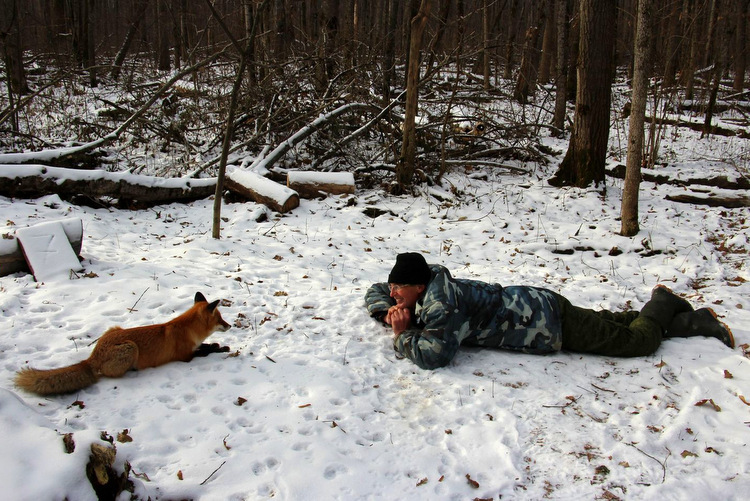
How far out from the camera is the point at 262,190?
8.85 meters

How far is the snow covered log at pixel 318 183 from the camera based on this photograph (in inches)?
371

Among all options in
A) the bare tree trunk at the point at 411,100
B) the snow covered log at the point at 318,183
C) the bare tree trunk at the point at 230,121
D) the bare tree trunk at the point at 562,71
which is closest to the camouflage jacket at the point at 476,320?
the bare tree trunk at the point at 230,121

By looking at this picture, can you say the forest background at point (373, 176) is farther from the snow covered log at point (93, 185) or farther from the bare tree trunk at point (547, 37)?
the bare tree trunk at point (547, 37)

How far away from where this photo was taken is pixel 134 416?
3.08m

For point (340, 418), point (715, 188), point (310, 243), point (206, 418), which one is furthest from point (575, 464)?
point (715, 188)

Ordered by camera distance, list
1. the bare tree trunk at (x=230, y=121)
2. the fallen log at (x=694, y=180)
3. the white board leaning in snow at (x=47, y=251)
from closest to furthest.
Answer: the white board leaning in snow at (x=47, y=251) < the bare tree trunk at (x=230, y=121) < the fallen log at (x=694, y=180)

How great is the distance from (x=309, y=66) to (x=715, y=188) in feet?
30.5

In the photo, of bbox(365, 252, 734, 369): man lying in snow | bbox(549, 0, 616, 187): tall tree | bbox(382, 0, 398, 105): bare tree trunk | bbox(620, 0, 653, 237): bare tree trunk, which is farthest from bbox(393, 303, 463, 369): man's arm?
bbox(382, 0, 398, 105): bare tree trunk

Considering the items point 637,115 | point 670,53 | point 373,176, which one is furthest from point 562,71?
point 637,115

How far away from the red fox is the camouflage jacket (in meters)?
1.63

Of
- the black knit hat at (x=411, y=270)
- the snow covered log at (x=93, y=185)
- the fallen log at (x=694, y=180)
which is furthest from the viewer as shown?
the fallen log at (x=694, y=180)

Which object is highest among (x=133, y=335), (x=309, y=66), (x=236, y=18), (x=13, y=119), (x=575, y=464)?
(x=236, y=18)

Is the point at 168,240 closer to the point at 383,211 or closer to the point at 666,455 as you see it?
the point at 383,211

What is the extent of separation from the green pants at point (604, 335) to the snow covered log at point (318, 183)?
612 centimetres
